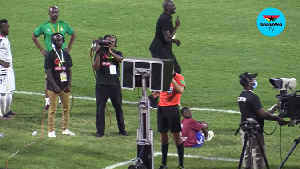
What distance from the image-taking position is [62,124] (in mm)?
18672

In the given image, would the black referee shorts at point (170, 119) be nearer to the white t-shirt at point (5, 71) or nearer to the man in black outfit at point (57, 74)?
the man in black outfit at point (57, 74)

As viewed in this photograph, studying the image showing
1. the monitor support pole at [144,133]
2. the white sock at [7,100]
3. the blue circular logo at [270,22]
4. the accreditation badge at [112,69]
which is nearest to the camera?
the monitor support pole at [144,133]

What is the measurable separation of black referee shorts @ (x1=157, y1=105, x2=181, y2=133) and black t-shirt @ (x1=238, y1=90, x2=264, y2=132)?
1.43m

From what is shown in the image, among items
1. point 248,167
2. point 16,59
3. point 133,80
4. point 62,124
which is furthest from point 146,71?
point 16,59

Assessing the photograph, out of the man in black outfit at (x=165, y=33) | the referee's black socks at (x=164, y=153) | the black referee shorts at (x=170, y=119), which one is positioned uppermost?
the man in black outfit at (x=165, y=33)

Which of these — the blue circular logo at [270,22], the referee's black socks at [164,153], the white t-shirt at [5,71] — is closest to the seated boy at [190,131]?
the referee's black socks at [164,153]

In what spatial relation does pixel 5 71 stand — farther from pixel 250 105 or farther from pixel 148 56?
pixel 148 56

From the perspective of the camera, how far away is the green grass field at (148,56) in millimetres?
17391

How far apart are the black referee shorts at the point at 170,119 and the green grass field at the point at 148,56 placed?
807mm

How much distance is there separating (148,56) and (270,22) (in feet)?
17.9

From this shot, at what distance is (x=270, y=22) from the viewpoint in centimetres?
3095

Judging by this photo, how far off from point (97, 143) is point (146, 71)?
441cm

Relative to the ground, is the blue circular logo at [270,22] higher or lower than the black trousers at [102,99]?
higher

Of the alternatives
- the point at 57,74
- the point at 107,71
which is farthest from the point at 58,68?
the point at 107,71
